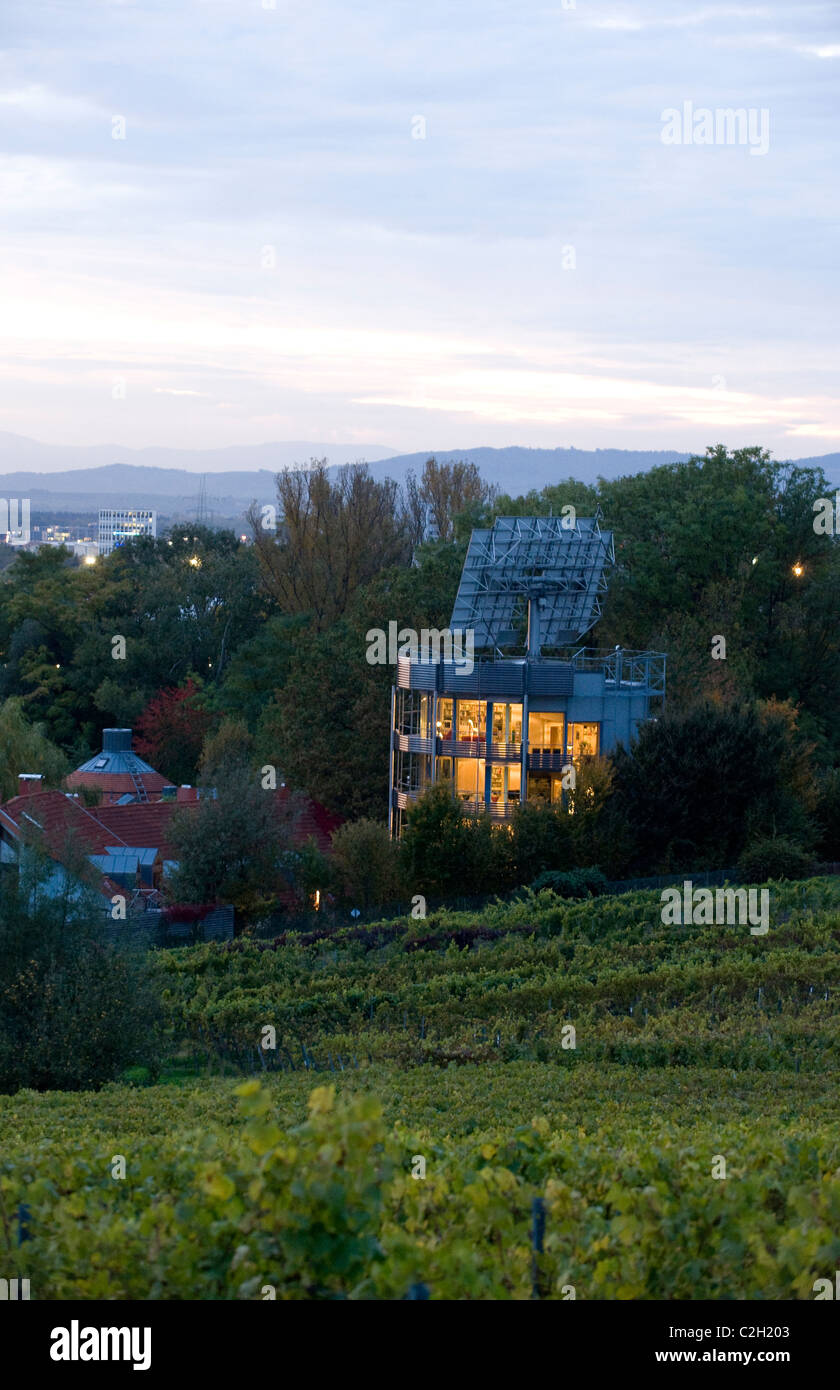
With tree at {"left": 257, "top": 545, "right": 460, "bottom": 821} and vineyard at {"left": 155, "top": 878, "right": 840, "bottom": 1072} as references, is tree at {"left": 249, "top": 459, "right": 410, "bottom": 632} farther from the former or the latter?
vineyard at {"left": 155, "top": 878, "right": 840, "bottom": 1072}

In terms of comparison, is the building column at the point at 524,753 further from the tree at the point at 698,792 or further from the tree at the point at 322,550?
the tree at the point at 322,550

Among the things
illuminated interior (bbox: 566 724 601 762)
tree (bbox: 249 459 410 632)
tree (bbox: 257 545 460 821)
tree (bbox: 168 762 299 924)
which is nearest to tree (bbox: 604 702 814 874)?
illuminated interior (bbox: 566 724 601 762)

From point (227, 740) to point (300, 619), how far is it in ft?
35.9

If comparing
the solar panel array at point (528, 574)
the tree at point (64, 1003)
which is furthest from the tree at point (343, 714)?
the tree at point (64, 1003)

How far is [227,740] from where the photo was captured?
5341 centimetres

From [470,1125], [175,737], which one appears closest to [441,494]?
[175,737]

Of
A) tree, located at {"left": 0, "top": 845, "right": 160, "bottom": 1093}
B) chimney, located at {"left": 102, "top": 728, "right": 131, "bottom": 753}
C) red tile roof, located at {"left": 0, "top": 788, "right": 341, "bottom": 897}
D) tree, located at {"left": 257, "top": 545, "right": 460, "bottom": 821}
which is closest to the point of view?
tree, located at {"left": 0, "top": 845, "right": 160, "bottom": 1093}

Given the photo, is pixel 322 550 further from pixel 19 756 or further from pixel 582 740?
pixel 582 740

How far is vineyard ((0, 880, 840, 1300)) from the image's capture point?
21.4 feet

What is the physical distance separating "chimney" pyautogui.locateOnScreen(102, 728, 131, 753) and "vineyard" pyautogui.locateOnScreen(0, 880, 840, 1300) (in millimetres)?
23631

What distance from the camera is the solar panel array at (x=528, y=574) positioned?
4219cm

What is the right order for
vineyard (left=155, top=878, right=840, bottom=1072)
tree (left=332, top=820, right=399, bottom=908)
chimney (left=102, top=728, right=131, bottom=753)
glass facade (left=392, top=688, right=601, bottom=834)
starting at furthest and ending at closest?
chimney (left=102, top=728, right=131, bottom=753), glass facade (left=392, top=688, right=601, bottom=834), tree (left=332, top=820, right=399, bottom=908), vineyard (left=155, top=878, right=840, bottom=1072)

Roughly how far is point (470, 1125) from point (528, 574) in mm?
28729

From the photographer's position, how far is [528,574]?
4278 centimetres
